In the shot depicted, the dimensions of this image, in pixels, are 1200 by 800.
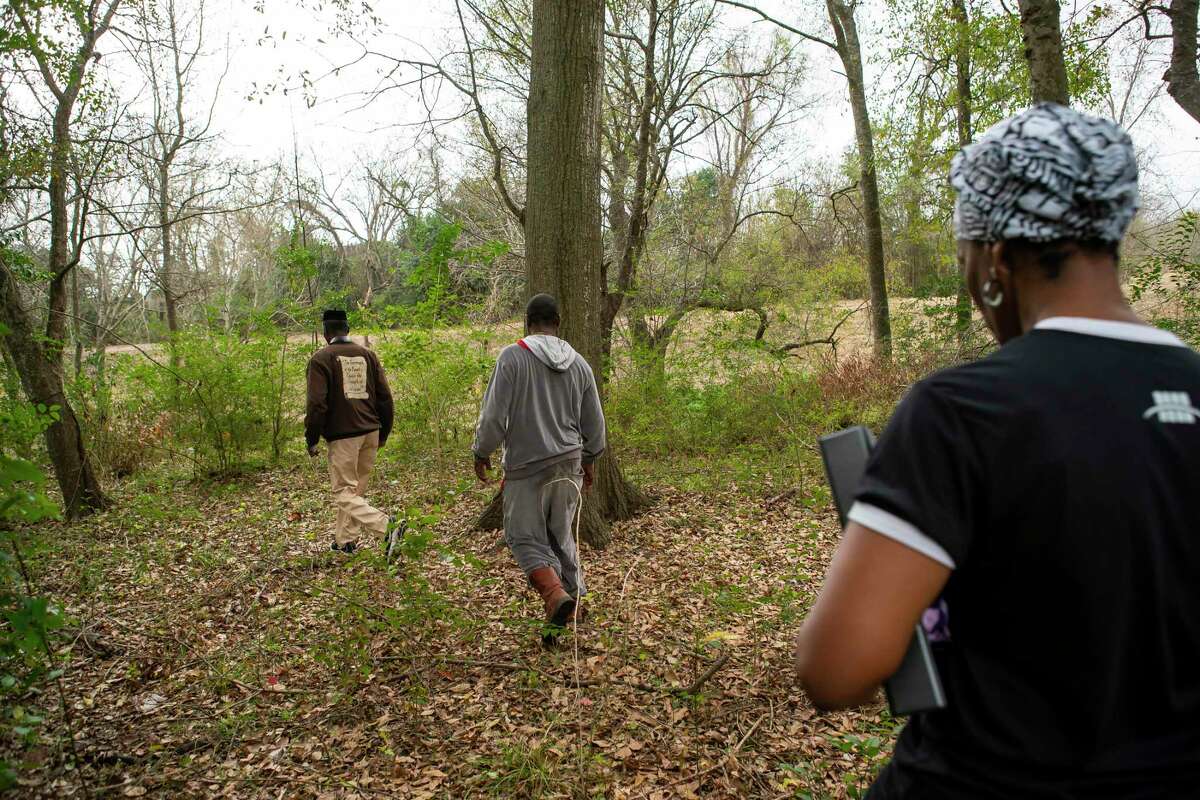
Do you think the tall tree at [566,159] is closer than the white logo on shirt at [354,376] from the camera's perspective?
Yes

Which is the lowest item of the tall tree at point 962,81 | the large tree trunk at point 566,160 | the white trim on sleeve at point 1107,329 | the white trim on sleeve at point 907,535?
the white trim on sleeve at point 907,535

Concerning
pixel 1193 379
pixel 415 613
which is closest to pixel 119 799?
pixel 415 613

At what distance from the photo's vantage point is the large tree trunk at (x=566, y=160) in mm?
5914

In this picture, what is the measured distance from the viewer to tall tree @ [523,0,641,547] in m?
5.91

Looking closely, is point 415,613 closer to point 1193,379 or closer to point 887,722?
point 887,722

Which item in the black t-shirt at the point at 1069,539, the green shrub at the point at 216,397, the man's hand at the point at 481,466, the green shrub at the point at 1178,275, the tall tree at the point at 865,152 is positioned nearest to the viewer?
the black t-shirt at the point at 1069,539

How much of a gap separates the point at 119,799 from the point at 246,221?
104 ft

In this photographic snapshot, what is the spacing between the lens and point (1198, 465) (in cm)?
96

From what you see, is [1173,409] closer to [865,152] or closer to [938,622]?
[938,622]

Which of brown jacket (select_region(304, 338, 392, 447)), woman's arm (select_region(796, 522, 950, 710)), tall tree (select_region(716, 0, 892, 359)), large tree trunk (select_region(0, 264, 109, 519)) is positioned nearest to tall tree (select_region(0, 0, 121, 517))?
large tree trunk (select_region(0, 264, 109, 519))

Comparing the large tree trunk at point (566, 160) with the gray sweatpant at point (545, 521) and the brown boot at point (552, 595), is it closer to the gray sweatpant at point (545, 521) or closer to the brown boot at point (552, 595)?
the gray sweatpant at point (545, 521)

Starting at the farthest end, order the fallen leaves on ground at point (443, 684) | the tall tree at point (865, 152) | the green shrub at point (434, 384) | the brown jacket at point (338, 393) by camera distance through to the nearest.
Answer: the tall tree at point (865, 152)
the green shrub at point (434, 384)
the brown jacket at point (338, 393)
the fallen leaves on ground at point (443, 684)

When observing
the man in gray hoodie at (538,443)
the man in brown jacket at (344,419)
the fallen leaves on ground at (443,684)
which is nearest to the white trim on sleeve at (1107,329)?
the fallen leaves on ground at (443,684)

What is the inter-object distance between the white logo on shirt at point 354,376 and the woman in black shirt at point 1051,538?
620 centimetres
